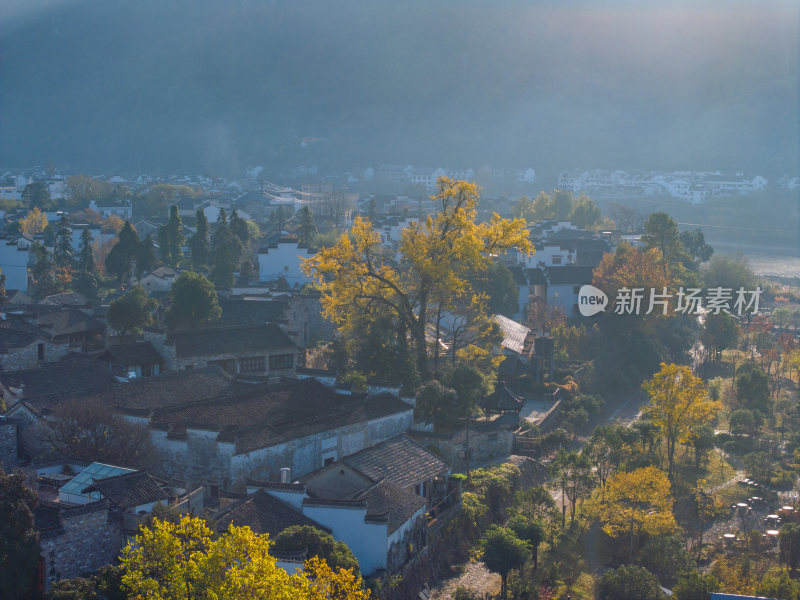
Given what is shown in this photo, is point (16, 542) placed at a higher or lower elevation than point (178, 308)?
lower

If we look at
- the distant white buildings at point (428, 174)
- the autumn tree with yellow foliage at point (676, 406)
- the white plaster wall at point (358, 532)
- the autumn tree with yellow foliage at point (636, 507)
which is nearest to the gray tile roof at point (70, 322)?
the white plaster wall at point (358, 532)

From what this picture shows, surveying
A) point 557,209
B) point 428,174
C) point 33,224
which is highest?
point 428,174

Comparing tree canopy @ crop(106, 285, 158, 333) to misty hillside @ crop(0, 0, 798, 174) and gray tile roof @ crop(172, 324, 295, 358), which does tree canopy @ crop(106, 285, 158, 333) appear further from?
misty hillside @ crop(0, 0, 798, 174)

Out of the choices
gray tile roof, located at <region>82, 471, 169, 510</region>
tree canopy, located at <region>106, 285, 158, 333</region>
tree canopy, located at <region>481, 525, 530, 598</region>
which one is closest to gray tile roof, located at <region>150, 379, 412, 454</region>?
gray tile roof, located at <region>82, 471, 169, 510</region>

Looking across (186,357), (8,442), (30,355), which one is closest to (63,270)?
(30,355)

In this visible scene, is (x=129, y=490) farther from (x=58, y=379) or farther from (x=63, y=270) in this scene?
(x=63, y=270)

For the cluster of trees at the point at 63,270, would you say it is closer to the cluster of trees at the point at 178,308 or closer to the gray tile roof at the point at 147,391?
the cluster of trees at the point at 178,308

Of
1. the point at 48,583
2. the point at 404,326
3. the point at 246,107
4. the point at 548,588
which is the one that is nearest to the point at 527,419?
the point at 404,326
